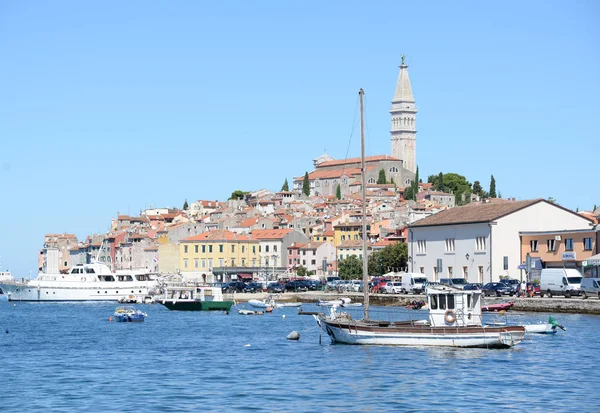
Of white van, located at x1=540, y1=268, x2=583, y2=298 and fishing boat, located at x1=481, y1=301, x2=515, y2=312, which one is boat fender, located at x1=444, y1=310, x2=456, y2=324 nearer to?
fishing boat, located at x1=481, y1=301, x2=515, y2=312

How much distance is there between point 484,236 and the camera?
3383 inches

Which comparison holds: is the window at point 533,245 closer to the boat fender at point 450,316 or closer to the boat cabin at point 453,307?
the boat cabin at point 453,307

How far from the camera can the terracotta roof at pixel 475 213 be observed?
86312 millimetres

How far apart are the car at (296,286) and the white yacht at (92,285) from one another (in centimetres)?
1332

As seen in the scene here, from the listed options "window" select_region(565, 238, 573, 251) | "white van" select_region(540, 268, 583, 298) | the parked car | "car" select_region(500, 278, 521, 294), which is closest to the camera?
"white van" select_region(540, 268, 583, 298)

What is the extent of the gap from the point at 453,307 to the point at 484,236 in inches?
1644

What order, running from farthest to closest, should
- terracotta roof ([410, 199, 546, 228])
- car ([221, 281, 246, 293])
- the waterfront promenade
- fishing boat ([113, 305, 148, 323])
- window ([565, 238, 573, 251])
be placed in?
car ([221, 281, 246, 293])
terracotta roof ([410, 199, 546, 228])
window ([565, 238, 573, 251])
fishing boat ([113, 305, 148, 323])
the waterfront promenade

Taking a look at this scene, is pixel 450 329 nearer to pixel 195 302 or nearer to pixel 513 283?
pixel 513 283

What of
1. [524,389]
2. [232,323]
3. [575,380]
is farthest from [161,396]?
[232,323]

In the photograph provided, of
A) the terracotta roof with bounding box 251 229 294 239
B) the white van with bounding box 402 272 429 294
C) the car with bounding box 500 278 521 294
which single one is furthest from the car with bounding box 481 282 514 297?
the terracotta roof with bounding box 251 229 294 239

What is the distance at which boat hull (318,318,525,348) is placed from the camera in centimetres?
4441

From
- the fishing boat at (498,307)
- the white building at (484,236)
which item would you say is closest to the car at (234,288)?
the white building at (484,236)

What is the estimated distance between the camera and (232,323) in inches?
2685

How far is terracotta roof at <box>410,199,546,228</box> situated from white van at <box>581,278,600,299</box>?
14832mm
